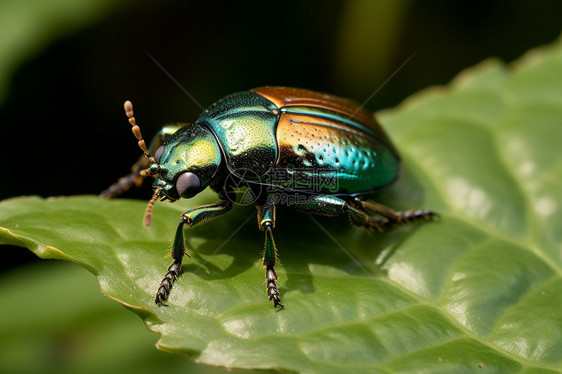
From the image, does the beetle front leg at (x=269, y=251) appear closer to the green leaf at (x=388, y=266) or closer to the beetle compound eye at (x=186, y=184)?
the green leaf at (x=388, y=266)

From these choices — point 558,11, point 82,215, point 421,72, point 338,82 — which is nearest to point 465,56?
point 421,72

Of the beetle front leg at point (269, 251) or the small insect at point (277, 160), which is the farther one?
the small insect at point (277, 160)

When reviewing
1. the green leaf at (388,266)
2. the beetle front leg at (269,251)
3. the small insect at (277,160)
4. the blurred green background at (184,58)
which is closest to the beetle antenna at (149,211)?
the small insect at (277,160)

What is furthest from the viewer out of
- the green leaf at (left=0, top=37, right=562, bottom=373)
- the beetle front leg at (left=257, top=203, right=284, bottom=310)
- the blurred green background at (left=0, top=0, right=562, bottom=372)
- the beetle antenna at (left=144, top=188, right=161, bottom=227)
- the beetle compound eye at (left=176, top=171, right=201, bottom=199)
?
the blurred green background at (left=0, top=0, right=562, bottom=372)

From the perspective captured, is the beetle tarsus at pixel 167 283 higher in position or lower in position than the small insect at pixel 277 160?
lower

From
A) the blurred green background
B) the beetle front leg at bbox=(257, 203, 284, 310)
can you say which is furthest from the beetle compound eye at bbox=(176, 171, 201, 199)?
the blurred green background

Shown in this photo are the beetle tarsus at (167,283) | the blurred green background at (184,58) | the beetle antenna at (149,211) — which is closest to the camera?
the beetle tarsus at (167,283)

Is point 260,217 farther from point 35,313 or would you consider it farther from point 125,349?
point 35,313

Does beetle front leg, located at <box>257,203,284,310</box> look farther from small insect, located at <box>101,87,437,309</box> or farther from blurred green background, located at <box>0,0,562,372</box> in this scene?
blurred green background, located at <box>0,0,562,372</box>
